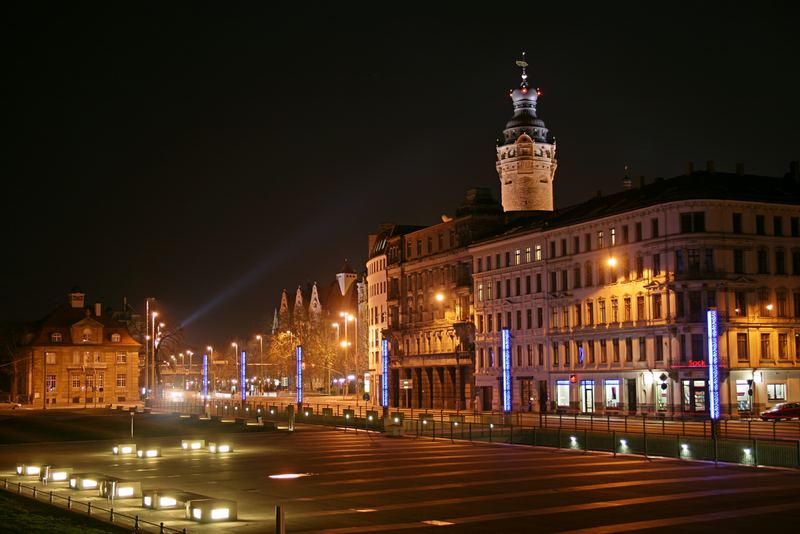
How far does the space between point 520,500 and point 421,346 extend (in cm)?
8620

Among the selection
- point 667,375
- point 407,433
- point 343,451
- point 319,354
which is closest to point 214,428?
point 407,433

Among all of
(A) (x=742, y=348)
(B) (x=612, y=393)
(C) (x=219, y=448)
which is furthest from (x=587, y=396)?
(C) (x=219, y=448)

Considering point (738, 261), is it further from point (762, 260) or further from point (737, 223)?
point (737, 223)

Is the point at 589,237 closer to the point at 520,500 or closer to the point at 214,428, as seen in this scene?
the point at 214,428

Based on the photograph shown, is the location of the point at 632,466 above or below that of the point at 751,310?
below

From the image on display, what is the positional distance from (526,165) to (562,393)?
62.8 meters

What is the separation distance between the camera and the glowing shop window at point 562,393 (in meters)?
92.9

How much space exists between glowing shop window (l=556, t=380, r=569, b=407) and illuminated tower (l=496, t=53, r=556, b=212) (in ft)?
191

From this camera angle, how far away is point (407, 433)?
63719 millimetres

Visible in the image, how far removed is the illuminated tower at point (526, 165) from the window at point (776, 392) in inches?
2806

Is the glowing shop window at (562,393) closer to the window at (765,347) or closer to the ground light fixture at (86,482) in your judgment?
the window at (765,347)

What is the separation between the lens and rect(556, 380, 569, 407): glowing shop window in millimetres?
92938

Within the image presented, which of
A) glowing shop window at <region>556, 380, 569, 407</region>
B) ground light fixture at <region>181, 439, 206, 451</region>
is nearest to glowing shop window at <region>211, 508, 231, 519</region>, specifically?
ground light fixture at <region>181, 439, 206, 451</region>

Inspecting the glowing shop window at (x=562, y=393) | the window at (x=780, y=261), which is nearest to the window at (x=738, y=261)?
the window at (x=780, y=261)
